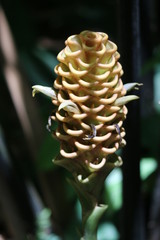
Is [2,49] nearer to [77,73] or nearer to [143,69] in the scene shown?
[143,69]

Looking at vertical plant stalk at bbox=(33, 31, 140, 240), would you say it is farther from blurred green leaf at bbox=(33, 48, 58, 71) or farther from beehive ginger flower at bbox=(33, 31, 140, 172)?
blurred green leaf at bbox=(33, 48, 58, 71)

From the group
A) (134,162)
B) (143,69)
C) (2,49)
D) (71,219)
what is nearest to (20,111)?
(2,49)

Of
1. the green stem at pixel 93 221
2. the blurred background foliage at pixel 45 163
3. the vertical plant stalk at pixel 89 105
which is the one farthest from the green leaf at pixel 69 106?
the blurred background foliage at pixel 45 163

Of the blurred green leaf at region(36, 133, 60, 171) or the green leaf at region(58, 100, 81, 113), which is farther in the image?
the blurred green leaf at region(36, 133, 60, 171)

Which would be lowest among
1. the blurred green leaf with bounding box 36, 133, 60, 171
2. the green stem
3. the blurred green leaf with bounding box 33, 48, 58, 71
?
the blurred green leaf with bounding box 36, 133, 60, 171

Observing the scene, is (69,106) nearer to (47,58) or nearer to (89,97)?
(89,97)

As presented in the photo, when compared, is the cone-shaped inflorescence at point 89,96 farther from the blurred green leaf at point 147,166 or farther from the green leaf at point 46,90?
the blurred green leaf at point 147,166

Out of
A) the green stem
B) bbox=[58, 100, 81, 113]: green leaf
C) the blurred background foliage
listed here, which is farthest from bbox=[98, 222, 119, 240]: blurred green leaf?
bbox=[58, 100, 81, 113]: green leaf

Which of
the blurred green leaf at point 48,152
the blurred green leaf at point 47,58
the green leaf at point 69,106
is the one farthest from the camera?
the blurred green leaf at point 47,58
